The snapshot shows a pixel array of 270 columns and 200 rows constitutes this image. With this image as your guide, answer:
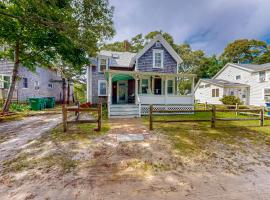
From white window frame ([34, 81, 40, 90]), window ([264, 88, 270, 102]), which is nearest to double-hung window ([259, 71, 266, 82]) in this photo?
window ([264, 88, 270, 102])

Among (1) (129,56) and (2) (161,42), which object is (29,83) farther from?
(2) (161,42)

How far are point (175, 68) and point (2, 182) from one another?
588 inches

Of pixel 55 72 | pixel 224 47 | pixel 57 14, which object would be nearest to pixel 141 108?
pixel 57 14

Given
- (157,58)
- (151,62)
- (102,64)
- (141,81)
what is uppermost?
(157,58)

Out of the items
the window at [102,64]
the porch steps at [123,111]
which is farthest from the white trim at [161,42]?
the porch steps at [123,111]

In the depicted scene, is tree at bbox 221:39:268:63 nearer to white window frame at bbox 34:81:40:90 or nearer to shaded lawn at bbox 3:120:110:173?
white window frame at bbox 34:81:40:90

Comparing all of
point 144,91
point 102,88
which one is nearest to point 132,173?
point 144,91

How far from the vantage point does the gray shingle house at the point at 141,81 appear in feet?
37.5

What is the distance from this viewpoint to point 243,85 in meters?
20.8

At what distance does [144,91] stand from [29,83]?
15.1 m

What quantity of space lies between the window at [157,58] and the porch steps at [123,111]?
560 centimetres

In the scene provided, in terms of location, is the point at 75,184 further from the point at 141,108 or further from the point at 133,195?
the point at 141,108

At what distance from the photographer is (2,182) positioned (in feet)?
9.66

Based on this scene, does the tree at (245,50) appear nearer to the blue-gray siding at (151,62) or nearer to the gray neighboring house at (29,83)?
the blue-gray siding at (151,62)
